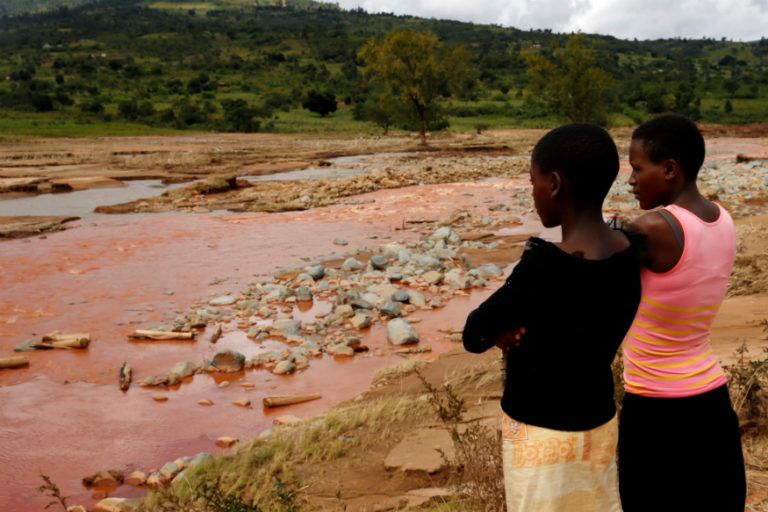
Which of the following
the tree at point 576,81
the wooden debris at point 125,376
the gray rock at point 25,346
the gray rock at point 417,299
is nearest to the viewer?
the wooden debris at point 125,376

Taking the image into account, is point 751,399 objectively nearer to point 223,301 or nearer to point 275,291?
point 275,291

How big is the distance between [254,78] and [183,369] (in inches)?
2043

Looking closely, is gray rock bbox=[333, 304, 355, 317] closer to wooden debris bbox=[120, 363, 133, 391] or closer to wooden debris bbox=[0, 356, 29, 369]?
wooden debris bbox=[120, 363, 133, 391]

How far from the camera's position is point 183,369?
679 centimetres

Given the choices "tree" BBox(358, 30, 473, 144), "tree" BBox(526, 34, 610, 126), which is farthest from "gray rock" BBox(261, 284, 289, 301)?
"tree" BBox(526, 34, 610, 126)

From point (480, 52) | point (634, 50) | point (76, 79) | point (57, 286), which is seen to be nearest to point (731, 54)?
point (634, 50)

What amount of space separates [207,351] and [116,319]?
1.85 meters

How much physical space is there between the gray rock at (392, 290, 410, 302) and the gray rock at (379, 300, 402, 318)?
0.75ft

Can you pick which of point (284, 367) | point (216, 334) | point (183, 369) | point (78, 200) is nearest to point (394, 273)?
point (216, 334)

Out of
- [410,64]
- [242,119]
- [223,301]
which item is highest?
[410,64]

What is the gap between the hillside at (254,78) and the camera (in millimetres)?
40594

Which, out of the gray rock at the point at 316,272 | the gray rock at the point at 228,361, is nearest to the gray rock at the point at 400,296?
the gray rock at the point at 316,272

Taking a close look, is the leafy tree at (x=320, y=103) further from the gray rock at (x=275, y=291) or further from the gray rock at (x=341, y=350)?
the gray rock at (x=341, y=350)

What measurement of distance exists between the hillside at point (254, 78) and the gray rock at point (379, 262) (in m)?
27.1
